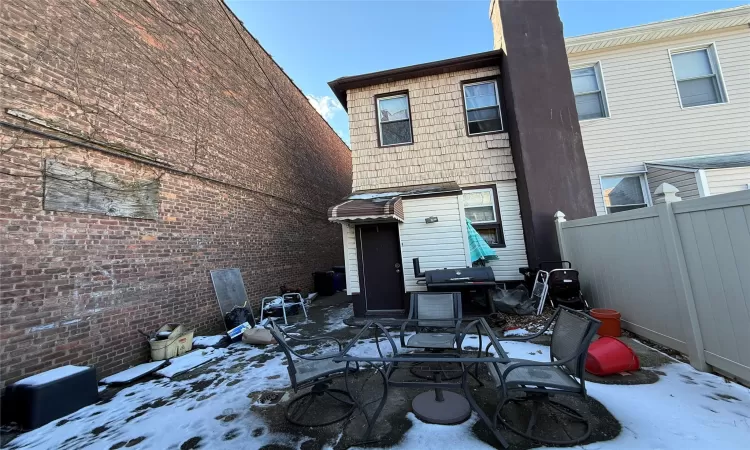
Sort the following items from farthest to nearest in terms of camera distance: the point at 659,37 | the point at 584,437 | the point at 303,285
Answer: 1. the point at 303,285
2. the point at 659,37
3. the point at 584,437

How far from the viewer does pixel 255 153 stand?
352 inches

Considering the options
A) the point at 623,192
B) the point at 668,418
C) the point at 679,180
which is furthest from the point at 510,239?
the point at 668,418

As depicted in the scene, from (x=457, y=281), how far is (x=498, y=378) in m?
3.55

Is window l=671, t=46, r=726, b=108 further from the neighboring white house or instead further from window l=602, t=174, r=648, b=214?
window l=602, t=174, r=648, b=214

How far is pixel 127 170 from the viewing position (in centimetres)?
496

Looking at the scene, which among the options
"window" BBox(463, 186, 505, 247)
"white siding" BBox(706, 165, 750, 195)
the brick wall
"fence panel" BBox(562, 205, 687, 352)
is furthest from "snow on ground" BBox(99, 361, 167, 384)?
"white siding" BBox(706, 165, 750, 195)

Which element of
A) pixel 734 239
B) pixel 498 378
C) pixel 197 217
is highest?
pixel 197 217

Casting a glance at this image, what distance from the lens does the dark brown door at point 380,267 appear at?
284 inches

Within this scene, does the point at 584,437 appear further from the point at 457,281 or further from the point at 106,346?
the point at 106,346

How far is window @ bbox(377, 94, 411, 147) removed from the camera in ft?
27.4

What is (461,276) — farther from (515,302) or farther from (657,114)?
(657,114)

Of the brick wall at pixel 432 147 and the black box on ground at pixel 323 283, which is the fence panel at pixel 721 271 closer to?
the brick wall at pixel 432 147

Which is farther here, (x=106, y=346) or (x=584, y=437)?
(x=106, y=346)

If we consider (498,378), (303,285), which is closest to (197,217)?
(303,285)
